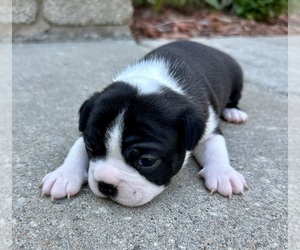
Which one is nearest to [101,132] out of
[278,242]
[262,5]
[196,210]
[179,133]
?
[179,133]

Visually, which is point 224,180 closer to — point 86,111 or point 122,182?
point 122,182

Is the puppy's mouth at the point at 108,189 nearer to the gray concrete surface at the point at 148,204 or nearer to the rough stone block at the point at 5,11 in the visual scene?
the gray concrete surface at the point at 148,204

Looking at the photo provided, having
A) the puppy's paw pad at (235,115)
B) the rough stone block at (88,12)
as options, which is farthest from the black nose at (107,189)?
the rough stone block at (88,12)

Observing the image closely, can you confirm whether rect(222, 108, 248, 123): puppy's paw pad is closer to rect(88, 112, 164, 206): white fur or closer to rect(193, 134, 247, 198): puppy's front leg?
rect(193, 134, 247, 198): puppy's front leg

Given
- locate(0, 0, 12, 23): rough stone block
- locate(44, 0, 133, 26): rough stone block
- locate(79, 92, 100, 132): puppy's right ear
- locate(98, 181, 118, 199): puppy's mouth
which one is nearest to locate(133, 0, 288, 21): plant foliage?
locate(44, 0, 133, 26): rough stone block

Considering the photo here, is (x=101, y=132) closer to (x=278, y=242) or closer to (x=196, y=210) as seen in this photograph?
(x=196, y=210)

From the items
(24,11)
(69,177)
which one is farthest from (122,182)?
(24,11)
